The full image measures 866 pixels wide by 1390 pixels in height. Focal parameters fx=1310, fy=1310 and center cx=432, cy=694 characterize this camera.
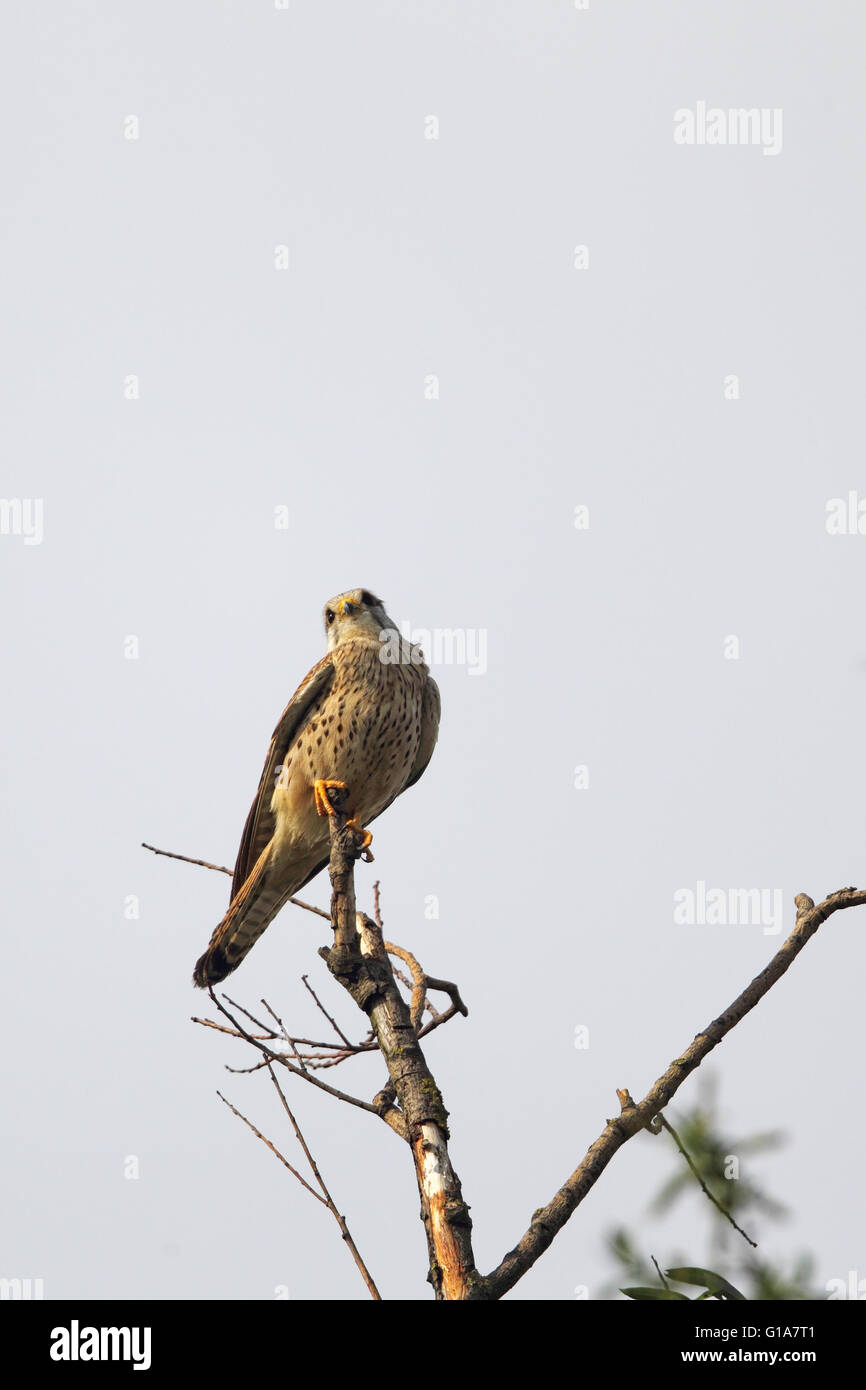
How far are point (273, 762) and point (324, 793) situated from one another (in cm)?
51

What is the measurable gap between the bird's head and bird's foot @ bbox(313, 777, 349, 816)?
867mm

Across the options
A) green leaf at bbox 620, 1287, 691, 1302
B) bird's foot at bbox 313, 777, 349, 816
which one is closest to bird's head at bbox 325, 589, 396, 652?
bird's foot at bbox 313, 777, 349, 816

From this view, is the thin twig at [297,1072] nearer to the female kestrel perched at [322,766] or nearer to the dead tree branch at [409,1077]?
the dead tree branch at [409,1077]

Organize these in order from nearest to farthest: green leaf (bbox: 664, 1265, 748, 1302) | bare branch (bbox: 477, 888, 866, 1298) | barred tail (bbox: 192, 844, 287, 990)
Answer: green leaf (bbox: 664, 1265, 748, 1302), bare branch (bbox: 477, 888, 866, 1298), barred tail (bbox: 192, 844, 287, 990)

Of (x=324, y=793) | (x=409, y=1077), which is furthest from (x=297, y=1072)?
(x=324, y=793)

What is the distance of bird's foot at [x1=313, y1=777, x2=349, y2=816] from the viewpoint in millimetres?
5246

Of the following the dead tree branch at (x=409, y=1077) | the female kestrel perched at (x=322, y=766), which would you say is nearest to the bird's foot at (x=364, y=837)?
the female kestrel perched at (x=322, y=766)

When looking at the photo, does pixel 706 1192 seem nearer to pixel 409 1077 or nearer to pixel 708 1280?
A: pixel 708 1280

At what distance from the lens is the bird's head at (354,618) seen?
20.0 ft

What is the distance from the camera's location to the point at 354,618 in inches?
243

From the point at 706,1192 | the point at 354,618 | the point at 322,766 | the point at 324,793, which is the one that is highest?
the point at 354,618

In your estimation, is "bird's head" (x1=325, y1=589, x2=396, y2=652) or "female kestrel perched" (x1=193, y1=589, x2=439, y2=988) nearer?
"female kestrel perched" (x1=193, y1=589, x2=439, y2=988)

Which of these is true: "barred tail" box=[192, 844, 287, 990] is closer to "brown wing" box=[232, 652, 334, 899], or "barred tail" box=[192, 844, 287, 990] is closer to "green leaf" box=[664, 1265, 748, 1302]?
"brown wing" box=[232, 652, 334, 899]
